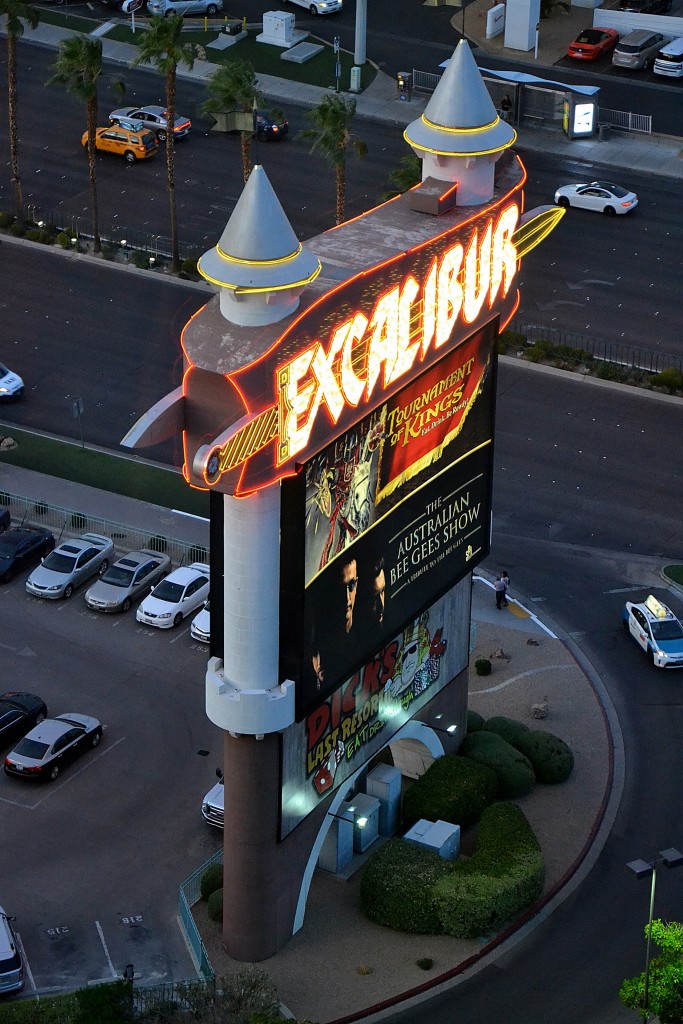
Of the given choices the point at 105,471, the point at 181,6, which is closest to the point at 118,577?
the point at 105,471

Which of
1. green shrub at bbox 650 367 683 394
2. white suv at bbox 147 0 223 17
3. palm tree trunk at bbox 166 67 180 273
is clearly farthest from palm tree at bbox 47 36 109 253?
green shrub at bbox 650 367 683 394

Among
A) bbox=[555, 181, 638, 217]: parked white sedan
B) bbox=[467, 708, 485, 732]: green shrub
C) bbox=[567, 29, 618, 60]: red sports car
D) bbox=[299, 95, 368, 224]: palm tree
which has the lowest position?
bbox=[467, 708, 485, 732]: green shrub

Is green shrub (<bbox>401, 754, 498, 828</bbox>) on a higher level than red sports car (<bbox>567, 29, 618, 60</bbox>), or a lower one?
lower

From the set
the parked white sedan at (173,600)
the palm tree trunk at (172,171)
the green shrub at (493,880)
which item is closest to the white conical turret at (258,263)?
the green shrub at (493,880)

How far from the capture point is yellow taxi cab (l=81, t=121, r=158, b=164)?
110 meters

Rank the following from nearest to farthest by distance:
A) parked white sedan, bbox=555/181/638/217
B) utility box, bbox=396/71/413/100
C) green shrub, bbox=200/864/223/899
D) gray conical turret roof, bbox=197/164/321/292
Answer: gray conical turret roof, bbox=197/164/321/292
green shrub, bbox=200/864/223/899
parked white sedan, bbox=555/181/638/217
utility box, bbox=396/71/413/100

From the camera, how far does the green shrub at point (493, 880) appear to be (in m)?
58.7

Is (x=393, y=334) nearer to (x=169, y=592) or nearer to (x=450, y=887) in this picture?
(x=450, y=887)

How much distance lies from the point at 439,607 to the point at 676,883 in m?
11.5

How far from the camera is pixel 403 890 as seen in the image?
5888 centimetres

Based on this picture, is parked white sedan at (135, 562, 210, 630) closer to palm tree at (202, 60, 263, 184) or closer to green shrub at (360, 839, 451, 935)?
green shrub at (360, 839, 451, 935)

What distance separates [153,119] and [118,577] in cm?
4351

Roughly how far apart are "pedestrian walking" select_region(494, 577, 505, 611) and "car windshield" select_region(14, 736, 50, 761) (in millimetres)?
19396

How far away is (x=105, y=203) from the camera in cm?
10688
